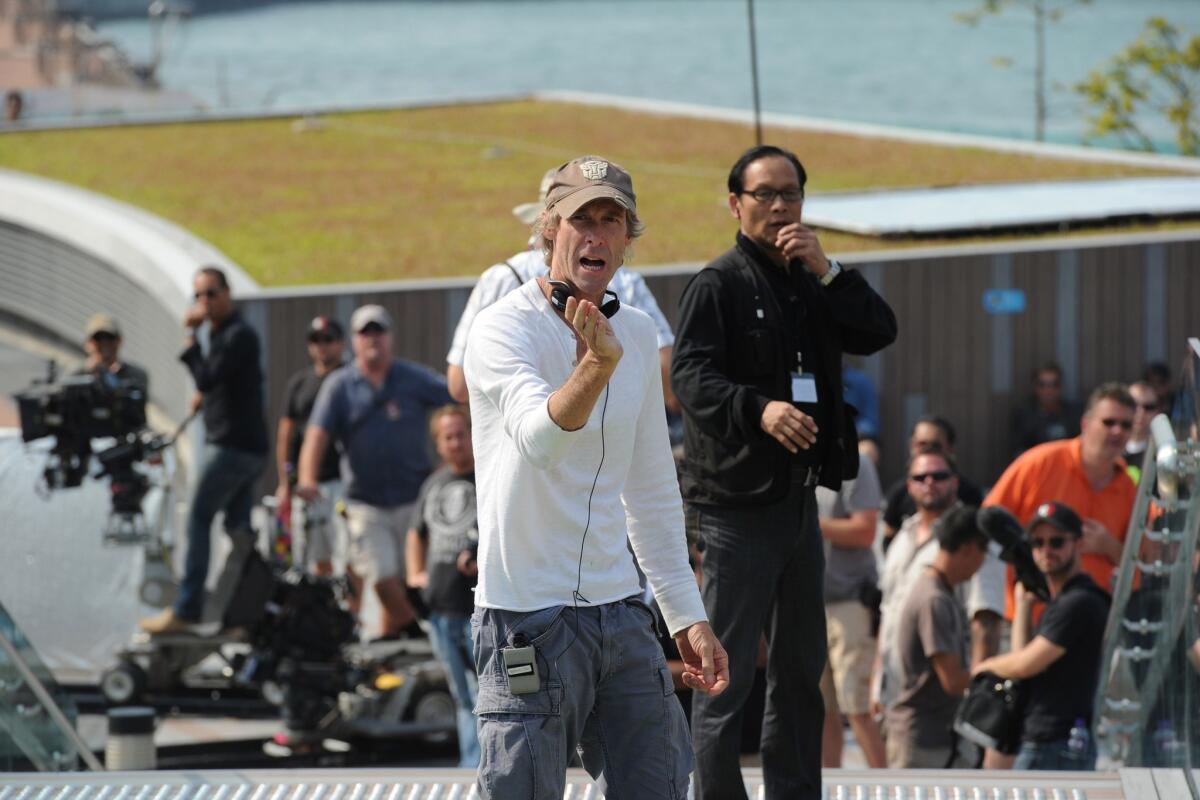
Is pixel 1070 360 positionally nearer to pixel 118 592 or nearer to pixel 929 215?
pixel 929 215

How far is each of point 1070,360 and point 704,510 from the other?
11483 millimetres

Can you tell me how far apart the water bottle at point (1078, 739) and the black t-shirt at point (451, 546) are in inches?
97.5

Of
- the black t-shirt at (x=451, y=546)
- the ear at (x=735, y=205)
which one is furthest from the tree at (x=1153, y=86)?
the ear at (x=735, y=205)

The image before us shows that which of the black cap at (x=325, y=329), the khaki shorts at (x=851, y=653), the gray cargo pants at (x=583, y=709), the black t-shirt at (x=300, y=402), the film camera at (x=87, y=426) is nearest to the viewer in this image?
the gray cargo pants at (x=583, y=709)

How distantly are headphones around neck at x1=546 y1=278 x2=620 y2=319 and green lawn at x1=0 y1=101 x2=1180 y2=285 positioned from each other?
1323cm

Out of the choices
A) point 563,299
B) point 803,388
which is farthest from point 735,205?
point 563,299

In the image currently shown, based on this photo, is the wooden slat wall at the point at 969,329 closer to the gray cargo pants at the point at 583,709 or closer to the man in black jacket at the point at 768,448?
the man in black jacket at the point at 768,448

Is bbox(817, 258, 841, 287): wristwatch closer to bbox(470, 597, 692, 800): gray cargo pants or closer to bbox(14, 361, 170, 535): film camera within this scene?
bbox(470, 597, 692, 800): gray cargo pants

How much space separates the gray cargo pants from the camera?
350 cm

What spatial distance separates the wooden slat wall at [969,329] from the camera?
49.6 ft

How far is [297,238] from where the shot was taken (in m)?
20.3

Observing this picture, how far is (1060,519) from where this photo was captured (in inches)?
245

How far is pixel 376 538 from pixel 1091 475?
12.7 feet

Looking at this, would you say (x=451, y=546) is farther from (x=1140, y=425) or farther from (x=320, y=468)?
(x=1140, y=425)
